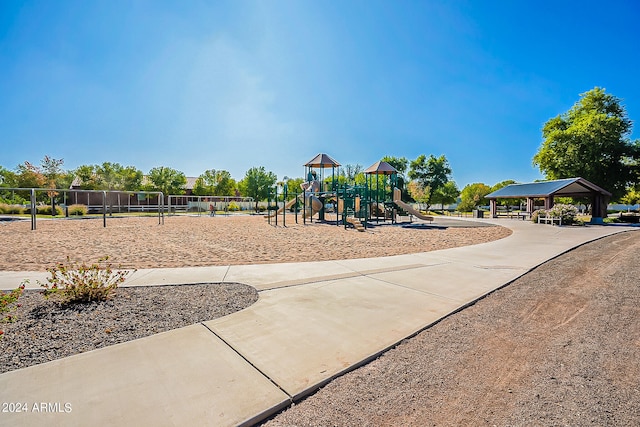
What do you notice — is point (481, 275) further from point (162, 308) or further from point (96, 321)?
point (96, 321)

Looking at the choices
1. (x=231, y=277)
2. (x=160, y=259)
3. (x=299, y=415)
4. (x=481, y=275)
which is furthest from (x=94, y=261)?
(x=481, y=275)

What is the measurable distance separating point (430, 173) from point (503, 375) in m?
55.5

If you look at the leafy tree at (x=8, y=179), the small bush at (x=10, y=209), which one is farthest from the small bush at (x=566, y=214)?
the leafy tree at (x=8, y=179)

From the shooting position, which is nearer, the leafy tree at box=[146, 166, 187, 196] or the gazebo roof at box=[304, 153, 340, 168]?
the gazebo roof at box=[304, 153, 340, 168]

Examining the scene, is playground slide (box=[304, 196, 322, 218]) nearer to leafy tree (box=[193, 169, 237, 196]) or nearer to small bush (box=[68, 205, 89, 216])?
small bush (box=[68, 205, 89, 216])

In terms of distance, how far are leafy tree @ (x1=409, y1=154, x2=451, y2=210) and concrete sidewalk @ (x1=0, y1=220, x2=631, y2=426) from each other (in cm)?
5205

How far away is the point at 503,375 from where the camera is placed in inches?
113

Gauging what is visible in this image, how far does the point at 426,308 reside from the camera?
453cm

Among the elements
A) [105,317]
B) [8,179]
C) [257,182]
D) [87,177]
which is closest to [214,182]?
[257,182]

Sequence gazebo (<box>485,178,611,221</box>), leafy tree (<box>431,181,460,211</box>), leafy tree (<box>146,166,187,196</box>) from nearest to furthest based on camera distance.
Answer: gazebo (<box>485,178,611,221</box>) → leafy tree (<box>146,166,187,196</box>) → leafy tree (<box>431,181,460,211</box>)

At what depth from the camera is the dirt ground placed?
7.60 ft

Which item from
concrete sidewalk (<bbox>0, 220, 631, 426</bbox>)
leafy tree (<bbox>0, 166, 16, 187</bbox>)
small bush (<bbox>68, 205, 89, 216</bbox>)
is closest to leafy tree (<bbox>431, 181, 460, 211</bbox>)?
small bush (<bbox>68, 205, 89, 216</bbox>)

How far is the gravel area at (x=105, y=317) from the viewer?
3191 millimetres

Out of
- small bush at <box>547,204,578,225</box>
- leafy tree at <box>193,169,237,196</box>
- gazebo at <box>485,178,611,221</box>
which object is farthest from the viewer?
leafy tree at <box>193,169,237,196</box>
